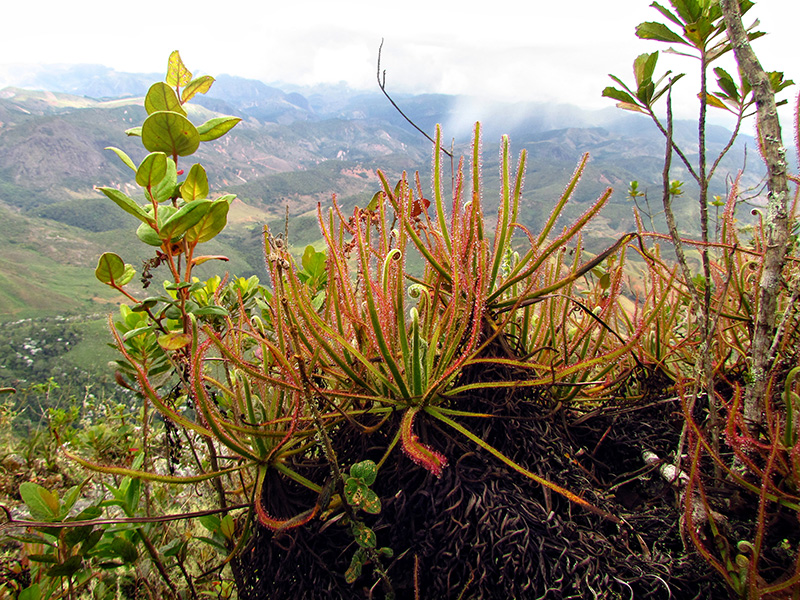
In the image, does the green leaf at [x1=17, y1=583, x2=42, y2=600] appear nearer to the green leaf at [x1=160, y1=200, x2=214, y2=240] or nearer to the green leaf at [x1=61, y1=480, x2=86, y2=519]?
the green leaf at [x1=61, y1=480, x2=86, y2=519]

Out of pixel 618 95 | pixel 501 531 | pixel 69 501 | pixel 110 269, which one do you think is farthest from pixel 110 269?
pixel 618 95

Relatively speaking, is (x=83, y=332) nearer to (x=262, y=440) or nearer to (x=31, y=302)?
(x=31, y=302)

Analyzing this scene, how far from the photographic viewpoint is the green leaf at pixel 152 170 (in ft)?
3.34

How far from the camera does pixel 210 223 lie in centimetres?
122

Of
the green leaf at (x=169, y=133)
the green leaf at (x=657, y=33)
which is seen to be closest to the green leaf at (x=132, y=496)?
the green leaf at (x=169, y=133)

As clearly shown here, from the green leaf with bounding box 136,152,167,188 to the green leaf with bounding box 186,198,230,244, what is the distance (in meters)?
0.14

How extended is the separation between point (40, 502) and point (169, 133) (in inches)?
40.5

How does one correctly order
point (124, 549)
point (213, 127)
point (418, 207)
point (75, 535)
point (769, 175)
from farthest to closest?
point (418, 207)
point (213, 127)
point (124, 549)
point (75, 535)
point (769, 175)

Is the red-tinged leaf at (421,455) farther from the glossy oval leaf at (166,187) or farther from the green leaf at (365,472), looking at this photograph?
the glossy oval leaf at (166,187)

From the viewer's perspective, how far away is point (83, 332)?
61.4 meters

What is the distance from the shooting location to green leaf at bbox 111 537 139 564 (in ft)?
3.85

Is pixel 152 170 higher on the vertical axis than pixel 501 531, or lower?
higher

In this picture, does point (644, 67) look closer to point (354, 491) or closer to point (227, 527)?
point (354, 491)

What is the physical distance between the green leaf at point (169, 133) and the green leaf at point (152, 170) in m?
0.09
